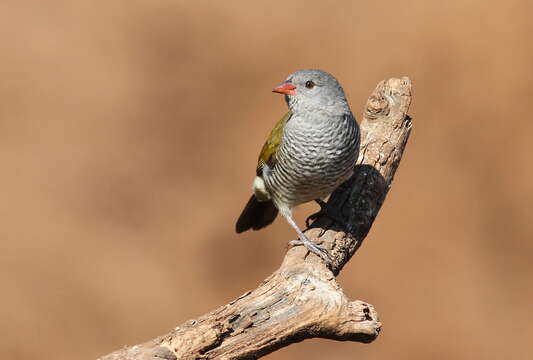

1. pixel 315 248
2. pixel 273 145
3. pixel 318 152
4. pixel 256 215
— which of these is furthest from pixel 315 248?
pixel 256 215

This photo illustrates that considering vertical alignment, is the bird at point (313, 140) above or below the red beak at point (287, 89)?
below

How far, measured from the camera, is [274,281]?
179 inches

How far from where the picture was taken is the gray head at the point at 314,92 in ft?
18.2

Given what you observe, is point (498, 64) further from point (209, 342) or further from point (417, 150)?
point (209, 342)

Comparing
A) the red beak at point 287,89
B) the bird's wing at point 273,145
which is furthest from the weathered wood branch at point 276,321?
the red beak at point 287,89

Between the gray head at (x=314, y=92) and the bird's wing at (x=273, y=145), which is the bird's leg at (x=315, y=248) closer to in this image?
the bird's wing at (x=273, y=145)

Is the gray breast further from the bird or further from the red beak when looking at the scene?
the red beak

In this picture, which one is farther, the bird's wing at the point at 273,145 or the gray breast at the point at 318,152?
the bird's wing at the point at 273,145

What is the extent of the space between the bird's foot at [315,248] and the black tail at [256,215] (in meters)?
1.21

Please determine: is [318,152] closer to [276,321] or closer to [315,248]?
[315,248]

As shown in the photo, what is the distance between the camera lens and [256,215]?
6.55 meters

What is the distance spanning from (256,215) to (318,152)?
1232 mm

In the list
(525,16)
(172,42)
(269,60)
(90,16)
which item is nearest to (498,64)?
(525,16)

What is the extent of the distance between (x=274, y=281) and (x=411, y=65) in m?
8.01
